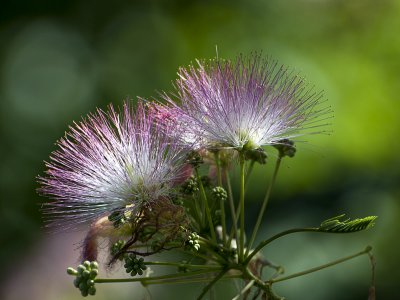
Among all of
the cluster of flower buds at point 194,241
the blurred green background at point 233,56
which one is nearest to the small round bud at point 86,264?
the cluster of flower buds at point 194,241

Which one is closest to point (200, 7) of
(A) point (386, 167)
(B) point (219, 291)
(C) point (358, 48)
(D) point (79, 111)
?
(D) point (79, 111)

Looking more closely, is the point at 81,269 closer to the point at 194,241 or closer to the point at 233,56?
the point at 194,241

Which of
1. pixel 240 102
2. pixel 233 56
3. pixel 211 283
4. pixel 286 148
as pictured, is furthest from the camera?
pixel 233 56

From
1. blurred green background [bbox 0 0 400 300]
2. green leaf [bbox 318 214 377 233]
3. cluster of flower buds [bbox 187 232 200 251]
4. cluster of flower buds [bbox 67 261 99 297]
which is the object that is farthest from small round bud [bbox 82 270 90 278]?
green leaf [bbox 318 214 377 233]

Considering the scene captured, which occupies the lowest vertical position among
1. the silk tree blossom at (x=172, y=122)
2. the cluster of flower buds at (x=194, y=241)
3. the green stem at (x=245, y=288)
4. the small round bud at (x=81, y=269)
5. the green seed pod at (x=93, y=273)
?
the green stem at (x=245, y=288)

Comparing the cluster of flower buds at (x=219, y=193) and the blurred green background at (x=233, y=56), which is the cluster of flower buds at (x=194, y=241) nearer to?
the cluster of flower buds at (x=219, y=193)

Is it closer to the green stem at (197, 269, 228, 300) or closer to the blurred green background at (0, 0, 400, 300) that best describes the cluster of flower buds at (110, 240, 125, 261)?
the green stem at (197, 269, 228, 300)

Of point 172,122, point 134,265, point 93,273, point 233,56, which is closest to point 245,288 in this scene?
point 134,265
